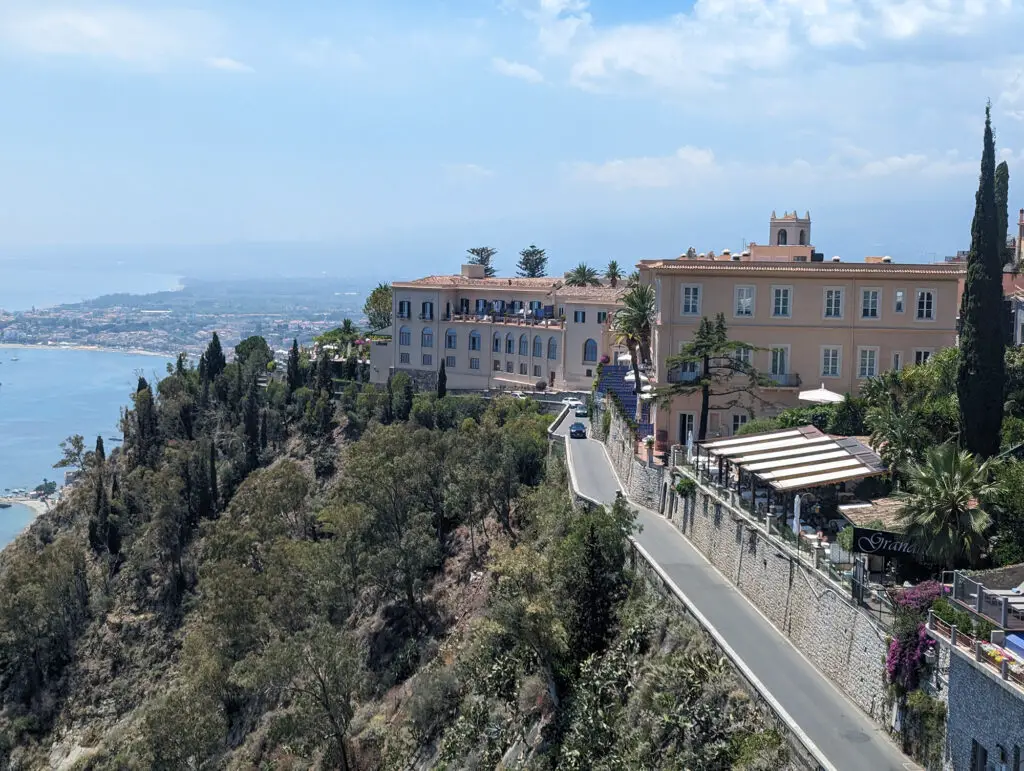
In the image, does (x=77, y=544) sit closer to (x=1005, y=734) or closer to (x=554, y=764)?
(x=554, y=764)

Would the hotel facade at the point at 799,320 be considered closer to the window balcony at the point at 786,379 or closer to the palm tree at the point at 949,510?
the window balcony at the point at 786,379

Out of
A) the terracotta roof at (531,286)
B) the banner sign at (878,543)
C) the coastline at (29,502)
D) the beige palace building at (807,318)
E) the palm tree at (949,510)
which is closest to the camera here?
the palm tree at (949,510)

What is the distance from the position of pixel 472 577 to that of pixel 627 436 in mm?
7803

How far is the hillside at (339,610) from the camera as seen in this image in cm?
2756

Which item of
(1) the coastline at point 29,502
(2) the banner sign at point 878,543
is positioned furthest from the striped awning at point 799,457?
(1) the coastline at point 29,502

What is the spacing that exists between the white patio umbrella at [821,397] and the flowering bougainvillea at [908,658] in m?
18.9

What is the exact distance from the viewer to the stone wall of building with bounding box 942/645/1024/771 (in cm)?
1577

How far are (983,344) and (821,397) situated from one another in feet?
33.8

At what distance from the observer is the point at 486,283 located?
74750mm

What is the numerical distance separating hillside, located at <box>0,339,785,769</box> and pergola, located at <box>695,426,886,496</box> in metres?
3.64

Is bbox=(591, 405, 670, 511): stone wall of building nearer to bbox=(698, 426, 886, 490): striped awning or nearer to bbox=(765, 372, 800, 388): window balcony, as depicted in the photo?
bbox=(698, 426, 886, 490): striped awning

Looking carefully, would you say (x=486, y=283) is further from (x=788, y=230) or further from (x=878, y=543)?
(x=878, y=543)

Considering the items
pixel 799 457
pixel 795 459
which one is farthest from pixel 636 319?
pixel 795 459

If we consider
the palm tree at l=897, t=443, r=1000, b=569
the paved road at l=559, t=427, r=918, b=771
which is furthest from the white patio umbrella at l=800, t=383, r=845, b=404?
the palm tree at l=897, t=443, r=1000, b=569
